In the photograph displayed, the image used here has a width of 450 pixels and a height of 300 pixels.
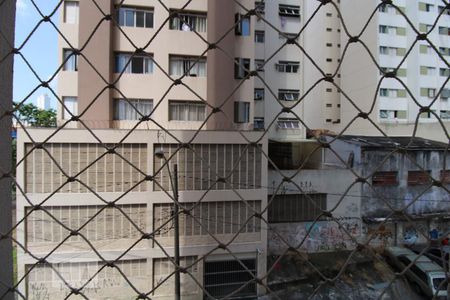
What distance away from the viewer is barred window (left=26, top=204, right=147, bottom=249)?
13.8ft

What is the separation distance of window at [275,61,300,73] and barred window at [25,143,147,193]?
4.09 meters

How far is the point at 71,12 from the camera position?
191 inches

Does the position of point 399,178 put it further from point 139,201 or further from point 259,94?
point 139,201

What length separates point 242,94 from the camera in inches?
213

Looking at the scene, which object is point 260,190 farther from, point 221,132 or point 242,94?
point 242,94

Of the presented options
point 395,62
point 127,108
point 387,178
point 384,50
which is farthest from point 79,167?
point 395,62

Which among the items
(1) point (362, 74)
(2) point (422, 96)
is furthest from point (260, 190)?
(2) point (422, 96)

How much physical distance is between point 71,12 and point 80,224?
119 inches

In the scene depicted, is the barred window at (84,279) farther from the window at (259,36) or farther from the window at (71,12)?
the window at (259,36)

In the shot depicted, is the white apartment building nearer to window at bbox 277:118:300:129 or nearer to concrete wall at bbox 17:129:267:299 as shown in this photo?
window at bbox 277:118:300:129

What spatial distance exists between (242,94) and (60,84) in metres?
2.71

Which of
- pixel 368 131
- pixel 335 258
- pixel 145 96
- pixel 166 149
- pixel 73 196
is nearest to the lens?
pixel 73 196

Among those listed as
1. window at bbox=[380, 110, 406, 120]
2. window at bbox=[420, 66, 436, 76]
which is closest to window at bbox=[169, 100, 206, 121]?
window at bbox=[380, 110, 406, 120]

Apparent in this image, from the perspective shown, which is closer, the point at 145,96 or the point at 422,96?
the point at 145,96
